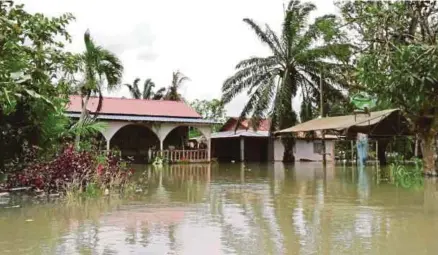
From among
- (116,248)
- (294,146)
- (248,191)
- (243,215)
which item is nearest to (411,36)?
(248,191)

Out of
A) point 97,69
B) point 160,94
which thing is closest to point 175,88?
point 160,94

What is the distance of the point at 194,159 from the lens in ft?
101

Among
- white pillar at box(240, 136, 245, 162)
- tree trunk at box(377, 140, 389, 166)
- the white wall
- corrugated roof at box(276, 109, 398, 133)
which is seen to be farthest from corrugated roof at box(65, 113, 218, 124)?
tree trunk at box(377, 140, 389, 166)

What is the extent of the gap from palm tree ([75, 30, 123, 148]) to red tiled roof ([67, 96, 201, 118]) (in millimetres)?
10951

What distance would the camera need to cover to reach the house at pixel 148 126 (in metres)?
28.5

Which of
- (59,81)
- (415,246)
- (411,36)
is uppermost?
(411,36)

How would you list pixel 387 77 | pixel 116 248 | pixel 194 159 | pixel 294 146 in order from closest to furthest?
pixel 116 248 < pixel 387 77 < pixel 194 159 < pixel 294 146

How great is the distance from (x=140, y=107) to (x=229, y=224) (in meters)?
23.6

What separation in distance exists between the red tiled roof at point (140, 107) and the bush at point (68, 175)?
16.9 metres

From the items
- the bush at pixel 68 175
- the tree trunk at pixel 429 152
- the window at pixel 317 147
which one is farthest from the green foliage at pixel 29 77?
the window at pixel 317 147

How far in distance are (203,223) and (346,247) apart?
2514mm

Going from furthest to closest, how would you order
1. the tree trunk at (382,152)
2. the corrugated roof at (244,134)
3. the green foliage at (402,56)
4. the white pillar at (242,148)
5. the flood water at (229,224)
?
the white pillar at (242,148)
the corrugated roof at (244,134)
the tree trunk at (382,152)
the green foliage at (402,56)
the flood water at (229,224)

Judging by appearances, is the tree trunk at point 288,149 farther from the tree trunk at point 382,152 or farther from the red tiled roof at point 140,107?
the tree trunk at point 382,152

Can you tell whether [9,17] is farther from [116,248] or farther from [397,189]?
[397,189]
